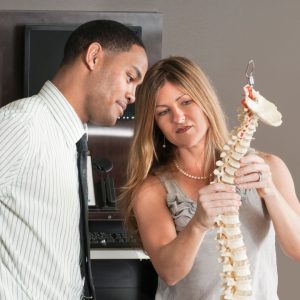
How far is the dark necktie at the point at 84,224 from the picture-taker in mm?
1689

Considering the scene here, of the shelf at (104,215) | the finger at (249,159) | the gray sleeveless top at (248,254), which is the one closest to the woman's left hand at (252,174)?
the finger at (249,159)

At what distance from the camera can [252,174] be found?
5.53 ft

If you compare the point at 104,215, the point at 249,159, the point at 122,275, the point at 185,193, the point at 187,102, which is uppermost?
the point at 187,102

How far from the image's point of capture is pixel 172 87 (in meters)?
1.92

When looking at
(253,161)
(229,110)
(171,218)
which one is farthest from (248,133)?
(229,110)

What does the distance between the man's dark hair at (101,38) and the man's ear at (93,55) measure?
0.02m

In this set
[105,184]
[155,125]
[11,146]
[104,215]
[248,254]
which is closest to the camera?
[11,146]

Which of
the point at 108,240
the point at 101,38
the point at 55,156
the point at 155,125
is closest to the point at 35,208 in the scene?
the point at 55,156

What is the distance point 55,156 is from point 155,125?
19.5 inches

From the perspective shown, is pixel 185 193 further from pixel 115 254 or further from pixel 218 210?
pixel 115 254

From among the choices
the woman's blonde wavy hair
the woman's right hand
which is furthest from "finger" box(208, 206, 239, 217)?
the woman's blonde wavy hair

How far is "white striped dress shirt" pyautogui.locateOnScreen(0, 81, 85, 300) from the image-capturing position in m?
1.45

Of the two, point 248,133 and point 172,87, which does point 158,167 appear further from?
point 248,133

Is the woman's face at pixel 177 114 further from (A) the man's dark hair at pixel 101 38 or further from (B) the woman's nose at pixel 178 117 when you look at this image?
(A) the man's dark hair at pixel 101 38
